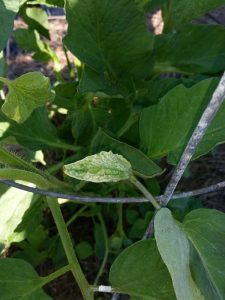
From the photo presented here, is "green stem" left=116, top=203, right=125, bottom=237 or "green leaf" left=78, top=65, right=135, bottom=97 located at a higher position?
"green leaf" left=78, top=65, right=135, bottom=97

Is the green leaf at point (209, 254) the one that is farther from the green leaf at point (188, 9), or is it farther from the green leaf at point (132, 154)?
the green leaf at point (188, 9)

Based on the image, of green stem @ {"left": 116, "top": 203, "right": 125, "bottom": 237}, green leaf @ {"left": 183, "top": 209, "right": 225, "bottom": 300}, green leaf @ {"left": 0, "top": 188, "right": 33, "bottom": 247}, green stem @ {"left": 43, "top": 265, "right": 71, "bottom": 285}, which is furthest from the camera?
green stem @ {"left": 116, "top": 203, "right": 125, "bottom": 237}

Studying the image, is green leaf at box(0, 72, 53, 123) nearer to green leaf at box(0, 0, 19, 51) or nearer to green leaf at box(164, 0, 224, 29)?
green leaf at box(0, 0, 19, 51)

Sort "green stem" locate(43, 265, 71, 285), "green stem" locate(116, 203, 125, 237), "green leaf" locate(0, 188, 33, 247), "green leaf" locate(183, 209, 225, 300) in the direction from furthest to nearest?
1. "green stem" locate(116, 203, 125, 237)
2. "green leaf" locate(0, 188, 33, 247)
3. "green stem" locate(43, 265, 71, 285)
4. "green leaf" locate(183, 209, 225, 300)

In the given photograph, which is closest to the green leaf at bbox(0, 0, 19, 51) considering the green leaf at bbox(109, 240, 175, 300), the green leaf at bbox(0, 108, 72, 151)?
the green leaf at bbox(0, 108, 72, 151)

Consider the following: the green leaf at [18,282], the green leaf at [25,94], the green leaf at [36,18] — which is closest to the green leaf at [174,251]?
the green leaf at [25,94]

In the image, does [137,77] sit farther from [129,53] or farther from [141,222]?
[141,222]
